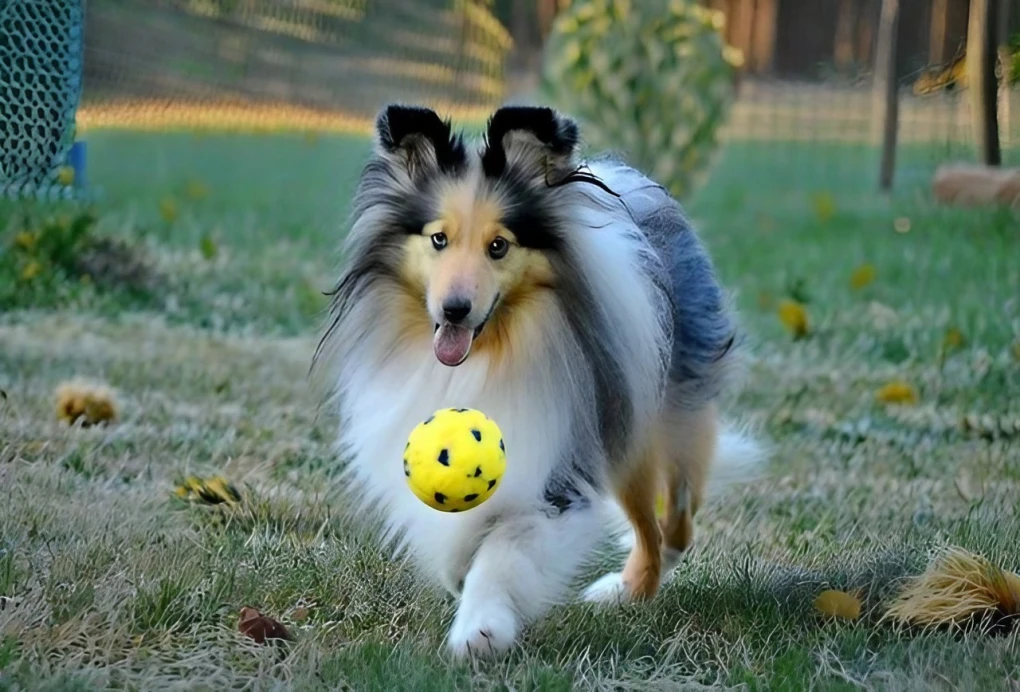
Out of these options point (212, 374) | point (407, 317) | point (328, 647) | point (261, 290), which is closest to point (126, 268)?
point (261, 290)

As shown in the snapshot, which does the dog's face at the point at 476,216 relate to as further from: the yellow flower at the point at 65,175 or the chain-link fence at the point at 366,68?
the yellow flower at the point at 65,175

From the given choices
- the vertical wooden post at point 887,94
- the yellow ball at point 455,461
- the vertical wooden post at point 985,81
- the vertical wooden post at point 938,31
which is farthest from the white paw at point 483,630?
the vertical wooden post at point 887,94

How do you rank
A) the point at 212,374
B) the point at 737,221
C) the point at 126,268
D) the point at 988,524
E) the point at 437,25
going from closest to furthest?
the point at 988,524 < the point at 212,374 < the point at 126,268 < the point at 437,25 < the point at 737,221

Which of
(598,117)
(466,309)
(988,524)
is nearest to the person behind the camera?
(466,309)

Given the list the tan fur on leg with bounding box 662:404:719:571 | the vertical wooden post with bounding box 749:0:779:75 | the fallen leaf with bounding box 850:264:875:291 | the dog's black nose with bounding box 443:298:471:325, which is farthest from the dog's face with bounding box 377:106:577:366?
the vertical wooden post with bounding box 749:0:779:75

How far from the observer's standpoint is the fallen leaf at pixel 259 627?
286 cm

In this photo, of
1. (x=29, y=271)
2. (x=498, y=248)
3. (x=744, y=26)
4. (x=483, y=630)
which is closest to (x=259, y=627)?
(x=483, y=630)

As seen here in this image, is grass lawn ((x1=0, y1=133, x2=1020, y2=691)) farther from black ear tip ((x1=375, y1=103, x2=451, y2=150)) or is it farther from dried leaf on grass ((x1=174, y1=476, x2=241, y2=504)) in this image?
black ear tip ((x1=375, y1=103, x2=451, y2=150))

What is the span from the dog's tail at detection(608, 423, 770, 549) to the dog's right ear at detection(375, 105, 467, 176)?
1437mm

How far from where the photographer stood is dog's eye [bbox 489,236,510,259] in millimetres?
3166

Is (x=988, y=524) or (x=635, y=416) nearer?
(x=635, y=416)

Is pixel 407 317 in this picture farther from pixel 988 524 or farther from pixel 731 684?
pixel 988 524

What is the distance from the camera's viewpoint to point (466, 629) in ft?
9.59

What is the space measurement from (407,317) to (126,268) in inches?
168
